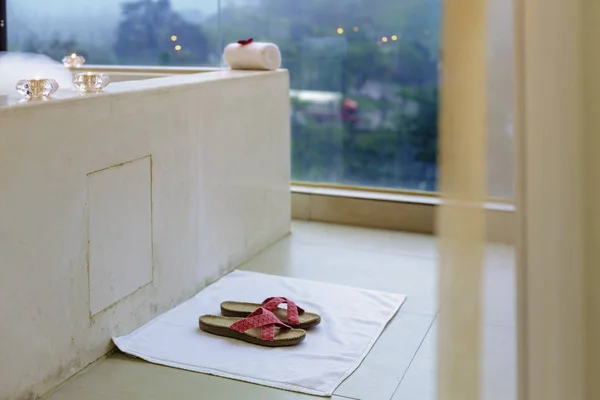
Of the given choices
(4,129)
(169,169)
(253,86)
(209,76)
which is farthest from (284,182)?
(4,129)

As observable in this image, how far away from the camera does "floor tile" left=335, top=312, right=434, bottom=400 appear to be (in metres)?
1.72

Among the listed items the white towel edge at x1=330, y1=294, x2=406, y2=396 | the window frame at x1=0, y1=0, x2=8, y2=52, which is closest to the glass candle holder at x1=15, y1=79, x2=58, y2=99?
the white towel edge at x1=330, y1=294, x2=406, y2=396

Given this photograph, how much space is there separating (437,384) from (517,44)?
1.30ft

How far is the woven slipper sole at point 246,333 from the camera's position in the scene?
77.7 inches

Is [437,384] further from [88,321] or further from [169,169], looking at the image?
[169,169]

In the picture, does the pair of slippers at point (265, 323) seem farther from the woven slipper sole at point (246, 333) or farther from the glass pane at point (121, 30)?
the glass pane at point (121, 30)

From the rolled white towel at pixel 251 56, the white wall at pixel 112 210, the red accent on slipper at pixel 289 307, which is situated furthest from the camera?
the rolled white towel at pixel 251 56

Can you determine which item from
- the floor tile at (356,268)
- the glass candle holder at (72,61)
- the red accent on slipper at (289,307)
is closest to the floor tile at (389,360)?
the floor tile at (356,268)

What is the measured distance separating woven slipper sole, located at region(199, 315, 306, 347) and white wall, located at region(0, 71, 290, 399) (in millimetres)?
201

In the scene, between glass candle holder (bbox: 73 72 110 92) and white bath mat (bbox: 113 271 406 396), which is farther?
glass candle holder (bbox: 73 72 110 92)

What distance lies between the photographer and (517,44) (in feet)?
2.53

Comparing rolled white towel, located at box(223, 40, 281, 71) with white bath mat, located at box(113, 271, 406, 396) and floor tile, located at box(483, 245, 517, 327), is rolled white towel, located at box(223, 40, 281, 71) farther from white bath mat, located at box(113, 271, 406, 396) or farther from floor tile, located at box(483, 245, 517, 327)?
floor tile, located at box(483, 245, 517, 327)

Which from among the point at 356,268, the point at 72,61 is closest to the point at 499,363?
the point at 356,268

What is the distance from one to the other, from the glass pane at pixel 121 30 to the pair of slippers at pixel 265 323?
2197 mm
